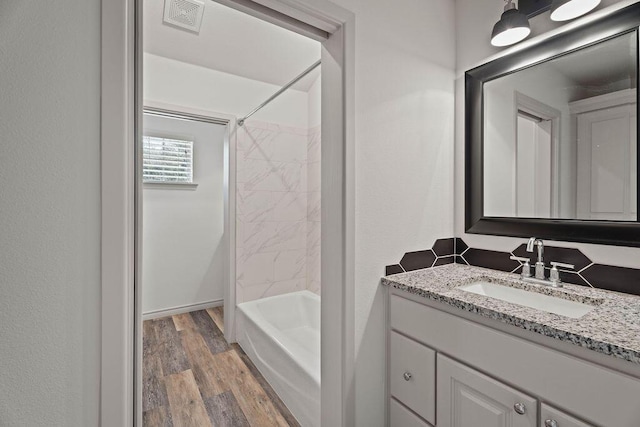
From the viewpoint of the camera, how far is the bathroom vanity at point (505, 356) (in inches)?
30.3

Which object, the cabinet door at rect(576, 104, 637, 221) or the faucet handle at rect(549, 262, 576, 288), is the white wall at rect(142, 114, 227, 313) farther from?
the cabinet door at rect(576, 104, 637, 221)

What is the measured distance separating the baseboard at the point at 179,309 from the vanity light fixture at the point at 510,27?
143 inches

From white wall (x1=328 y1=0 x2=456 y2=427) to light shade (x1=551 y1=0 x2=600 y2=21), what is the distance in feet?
1.62

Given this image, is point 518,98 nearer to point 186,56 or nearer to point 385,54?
point 385,54

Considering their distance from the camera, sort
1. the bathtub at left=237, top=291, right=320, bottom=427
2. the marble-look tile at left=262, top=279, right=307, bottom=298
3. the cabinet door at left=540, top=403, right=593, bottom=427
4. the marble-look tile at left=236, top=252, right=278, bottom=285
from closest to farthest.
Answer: the cabinet door at left=540, top=403, right=593, bottom=427 → the bathtub at left=237, top=291, right=320, bottom=427 → the marble-look tile at left=236, top=252, right=278, bottom=285 → the marble-look tile at left=262, top=279, right=307, bottom=298

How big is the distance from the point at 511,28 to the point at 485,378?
147 centimetres

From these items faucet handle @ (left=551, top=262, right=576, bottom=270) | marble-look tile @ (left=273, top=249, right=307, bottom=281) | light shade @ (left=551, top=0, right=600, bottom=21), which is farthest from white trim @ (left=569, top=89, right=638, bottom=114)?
marble-look tile @ (left=273, top=249, right=307, bottom=281)

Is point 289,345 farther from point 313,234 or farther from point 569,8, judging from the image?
point 569,8

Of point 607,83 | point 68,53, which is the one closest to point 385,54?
point 607,83

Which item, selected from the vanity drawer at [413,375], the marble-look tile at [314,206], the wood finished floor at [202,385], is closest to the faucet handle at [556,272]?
the vanity drawer at [413,375]

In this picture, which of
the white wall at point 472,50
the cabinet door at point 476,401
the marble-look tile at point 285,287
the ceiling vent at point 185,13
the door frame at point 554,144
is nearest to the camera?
the cabinet door at point 476,401

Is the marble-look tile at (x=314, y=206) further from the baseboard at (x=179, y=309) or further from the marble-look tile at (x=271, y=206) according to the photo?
the baseboard at (x=179, y=309)

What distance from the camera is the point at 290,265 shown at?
118 inches

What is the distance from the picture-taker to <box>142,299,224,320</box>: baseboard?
324 cm
